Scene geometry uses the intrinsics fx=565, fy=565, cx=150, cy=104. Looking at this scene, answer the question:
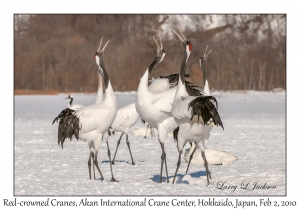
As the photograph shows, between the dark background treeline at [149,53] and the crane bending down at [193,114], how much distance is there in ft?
127

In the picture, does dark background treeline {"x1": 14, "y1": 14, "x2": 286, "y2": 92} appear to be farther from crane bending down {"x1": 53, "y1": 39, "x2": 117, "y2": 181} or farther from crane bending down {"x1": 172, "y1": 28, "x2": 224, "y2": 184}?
crane bending down {"x1": 172, "y1": 28, "x2": 224, "y2": 184}

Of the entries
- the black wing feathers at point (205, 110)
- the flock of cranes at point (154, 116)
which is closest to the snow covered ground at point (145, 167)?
the flock of cranes at point (154, 116)

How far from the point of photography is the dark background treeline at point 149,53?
5666 centimetres

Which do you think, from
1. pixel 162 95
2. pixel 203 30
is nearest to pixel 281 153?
pixel 162 95

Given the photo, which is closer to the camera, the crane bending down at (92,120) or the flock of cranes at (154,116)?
the flock of cranes at (154,116)

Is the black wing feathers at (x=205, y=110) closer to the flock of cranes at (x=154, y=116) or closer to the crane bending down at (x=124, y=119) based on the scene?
the flock of cranes at (x=154, y=116)

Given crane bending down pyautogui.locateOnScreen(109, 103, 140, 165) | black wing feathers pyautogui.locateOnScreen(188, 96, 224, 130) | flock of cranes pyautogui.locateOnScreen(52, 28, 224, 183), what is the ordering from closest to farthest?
black wing feathers pyautogui.locateOnScreen(188, 96, 224, 130) → flock of cranes pyautogui.locateOnScreen(52, 28, 224, 183) → crane bending down pyautogui.locateOnScreen(109, 103, 140, 165)

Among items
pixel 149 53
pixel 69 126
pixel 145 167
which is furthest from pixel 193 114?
pixel 149 53

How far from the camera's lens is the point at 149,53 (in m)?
57.2

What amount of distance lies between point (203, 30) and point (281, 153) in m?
65.1

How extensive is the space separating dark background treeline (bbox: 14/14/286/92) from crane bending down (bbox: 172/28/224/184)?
127 ft

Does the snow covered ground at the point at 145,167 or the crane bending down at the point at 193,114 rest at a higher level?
the crane bending down at the point at 193,114

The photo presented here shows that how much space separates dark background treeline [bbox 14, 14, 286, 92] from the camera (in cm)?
5666

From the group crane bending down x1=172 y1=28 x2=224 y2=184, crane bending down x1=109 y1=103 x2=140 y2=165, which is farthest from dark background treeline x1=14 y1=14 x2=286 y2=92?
crane bending down x1=172 y1=28 x2=224 y2=184
